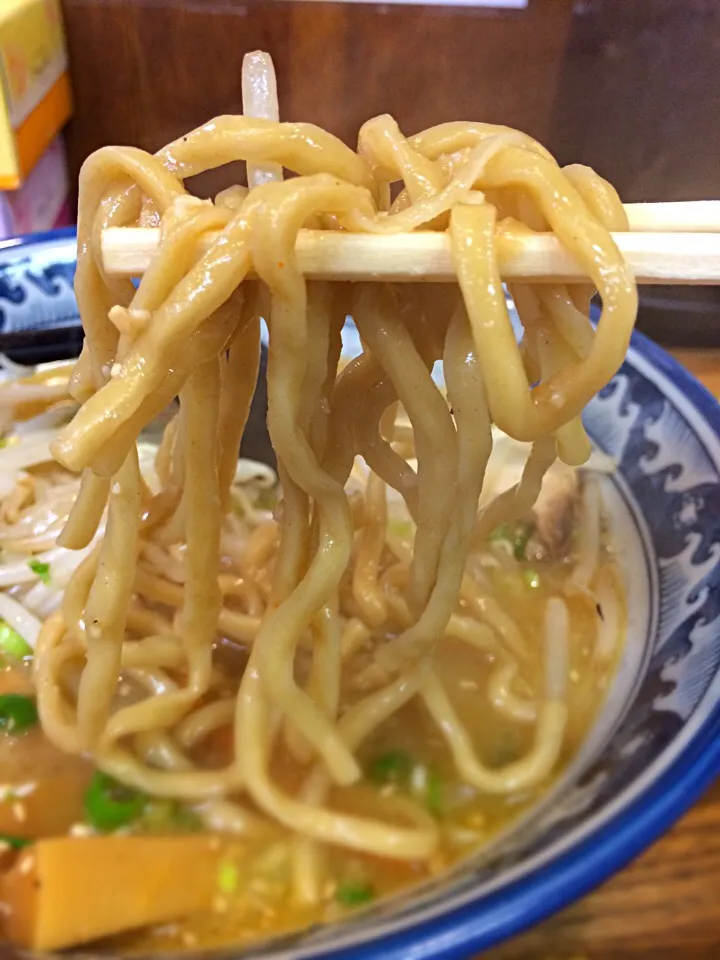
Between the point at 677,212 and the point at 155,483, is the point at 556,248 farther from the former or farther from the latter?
the point at 155,483

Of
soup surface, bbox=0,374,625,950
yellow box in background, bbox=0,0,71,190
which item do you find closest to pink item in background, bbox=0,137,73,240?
yellow box in background, bbox=0,0,71,190

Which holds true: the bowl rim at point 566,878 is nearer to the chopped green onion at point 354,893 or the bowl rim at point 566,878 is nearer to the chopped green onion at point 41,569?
the chopped green onion at point 354,893

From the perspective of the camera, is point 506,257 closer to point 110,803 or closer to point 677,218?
point 677,218

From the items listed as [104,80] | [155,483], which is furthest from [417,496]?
[104,80]

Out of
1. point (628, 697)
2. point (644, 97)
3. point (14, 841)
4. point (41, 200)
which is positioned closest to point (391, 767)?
point (628, 697)

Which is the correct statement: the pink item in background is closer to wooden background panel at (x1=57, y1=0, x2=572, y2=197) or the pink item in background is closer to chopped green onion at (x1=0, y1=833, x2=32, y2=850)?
wooden background panel at (x1=57, y1=0, x2=572, y2=197)

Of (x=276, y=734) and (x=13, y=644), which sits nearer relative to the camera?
(x=276, y=734)
